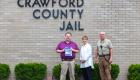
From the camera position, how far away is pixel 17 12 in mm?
19656

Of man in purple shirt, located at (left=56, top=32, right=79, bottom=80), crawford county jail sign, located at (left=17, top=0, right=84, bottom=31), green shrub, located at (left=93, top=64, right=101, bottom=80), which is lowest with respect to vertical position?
green shrub, located at (left=93, top=64, right=101, bottom=80)

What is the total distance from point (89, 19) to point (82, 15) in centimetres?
28

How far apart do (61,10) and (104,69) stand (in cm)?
271

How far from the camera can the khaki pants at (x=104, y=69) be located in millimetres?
18438

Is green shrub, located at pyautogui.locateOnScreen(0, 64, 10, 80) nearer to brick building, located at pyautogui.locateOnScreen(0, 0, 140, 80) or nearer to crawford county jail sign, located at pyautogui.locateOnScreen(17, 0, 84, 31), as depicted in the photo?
brick building, located at pyautogui.locateOnScreen(0, 0, 140, 80)

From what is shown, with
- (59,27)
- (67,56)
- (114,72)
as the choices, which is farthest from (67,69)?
(59,27)

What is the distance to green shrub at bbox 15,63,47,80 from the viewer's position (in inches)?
746

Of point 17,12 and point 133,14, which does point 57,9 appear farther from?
point 133,14

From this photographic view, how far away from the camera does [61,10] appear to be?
772 inches

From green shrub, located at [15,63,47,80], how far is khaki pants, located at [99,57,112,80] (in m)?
2.04

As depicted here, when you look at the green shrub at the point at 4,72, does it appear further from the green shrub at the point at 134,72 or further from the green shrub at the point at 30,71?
the green shrub at the point at 134,72

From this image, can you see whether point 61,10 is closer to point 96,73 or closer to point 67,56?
point 67,56

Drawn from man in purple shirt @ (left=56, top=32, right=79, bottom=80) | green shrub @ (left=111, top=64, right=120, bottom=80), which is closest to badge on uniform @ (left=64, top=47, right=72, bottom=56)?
man in purple shirt @ (left=56, top=32, right=79, bottom=80)

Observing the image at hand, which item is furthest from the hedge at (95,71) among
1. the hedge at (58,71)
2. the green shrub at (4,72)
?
the green shrub at (4,72)
